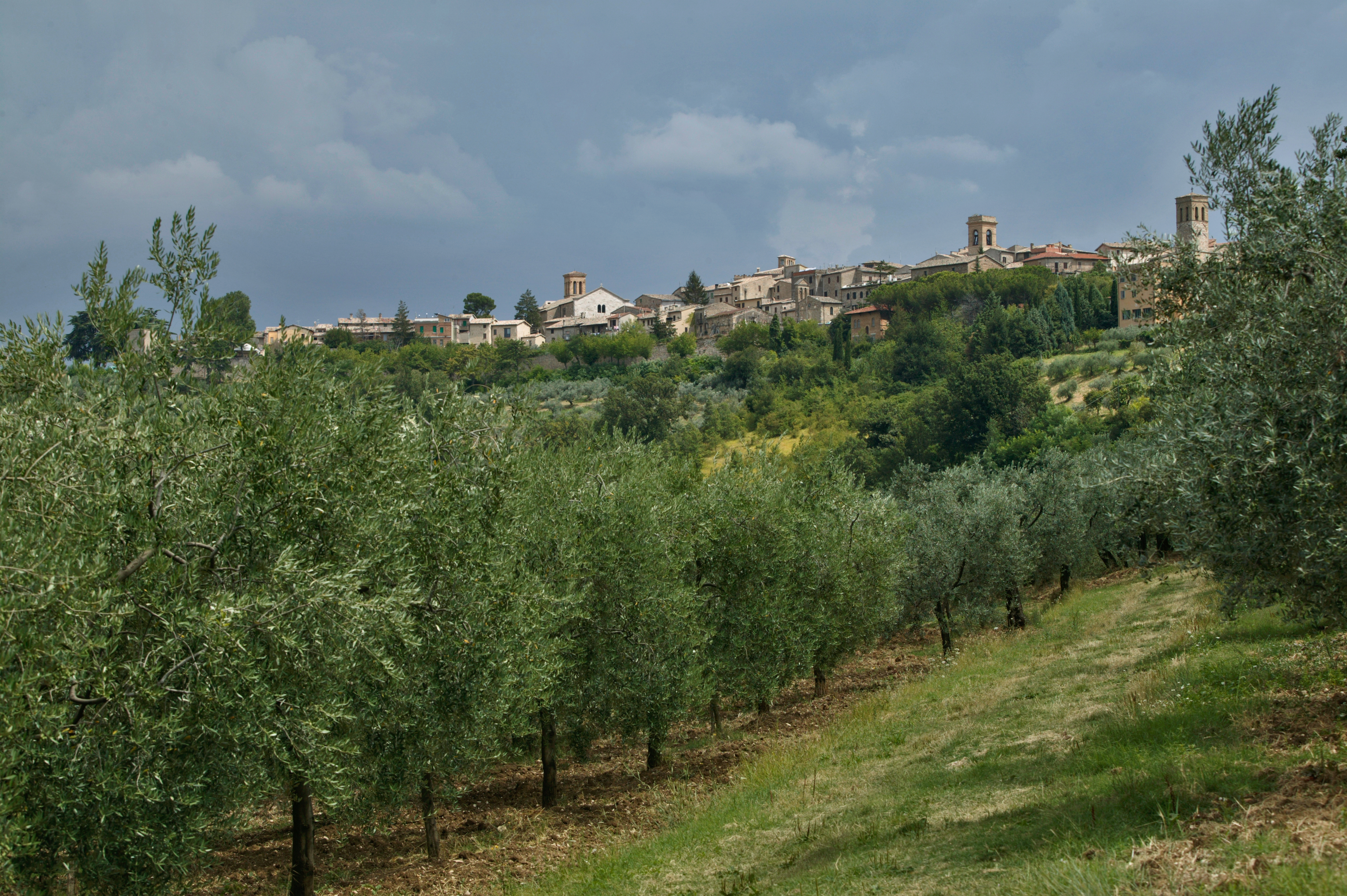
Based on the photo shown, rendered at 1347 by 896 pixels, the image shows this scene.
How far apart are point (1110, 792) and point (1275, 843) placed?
121 inches

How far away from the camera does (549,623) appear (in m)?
14.4

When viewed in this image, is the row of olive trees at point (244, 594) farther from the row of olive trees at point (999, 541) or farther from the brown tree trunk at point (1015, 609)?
the brown tree trunk at point (1015, 609)

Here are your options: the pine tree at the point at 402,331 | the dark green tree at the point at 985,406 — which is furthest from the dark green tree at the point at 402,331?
the dark green tree at the point at 985,406

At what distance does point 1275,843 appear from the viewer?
25.1 ft

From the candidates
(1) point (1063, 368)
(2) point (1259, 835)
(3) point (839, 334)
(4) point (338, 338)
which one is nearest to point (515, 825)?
(2) point (1259, 835)

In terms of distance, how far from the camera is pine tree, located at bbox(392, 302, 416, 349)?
172750 mm

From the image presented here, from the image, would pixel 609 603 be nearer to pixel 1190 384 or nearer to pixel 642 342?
pixel 1190 384

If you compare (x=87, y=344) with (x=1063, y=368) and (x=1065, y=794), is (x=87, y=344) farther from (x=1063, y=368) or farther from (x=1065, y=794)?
(x=1063, y=368)

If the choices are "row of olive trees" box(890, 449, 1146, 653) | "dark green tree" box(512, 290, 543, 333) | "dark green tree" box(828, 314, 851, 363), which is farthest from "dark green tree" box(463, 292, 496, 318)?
"row of olive trees" box(890, 449, 1146, 653)

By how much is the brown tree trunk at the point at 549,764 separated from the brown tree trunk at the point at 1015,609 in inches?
777

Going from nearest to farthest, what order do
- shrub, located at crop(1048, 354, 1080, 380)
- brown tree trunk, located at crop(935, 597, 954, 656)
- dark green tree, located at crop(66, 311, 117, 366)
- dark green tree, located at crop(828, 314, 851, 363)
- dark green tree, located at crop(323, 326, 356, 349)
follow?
dark green tree, located at crop(66, 311, 117, 366), brown tree trunk, located at crop(935, 597, 954, 656), shrub, located at crop(1048, 354, 1080, 380), dark green tree, located at crop(828, 314, 851, 363), dark green tree, located at crop(323, 326, 356, 349)

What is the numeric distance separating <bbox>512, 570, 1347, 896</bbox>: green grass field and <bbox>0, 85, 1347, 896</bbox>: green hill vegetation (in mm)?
76

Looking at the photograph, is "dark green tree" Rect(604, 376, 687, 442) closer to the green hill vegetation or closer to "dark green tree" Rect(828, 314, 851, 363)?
"dark green tree" Rect(828, 314, 851, 363)

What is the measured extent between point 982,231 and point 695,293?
60645 millimetres
